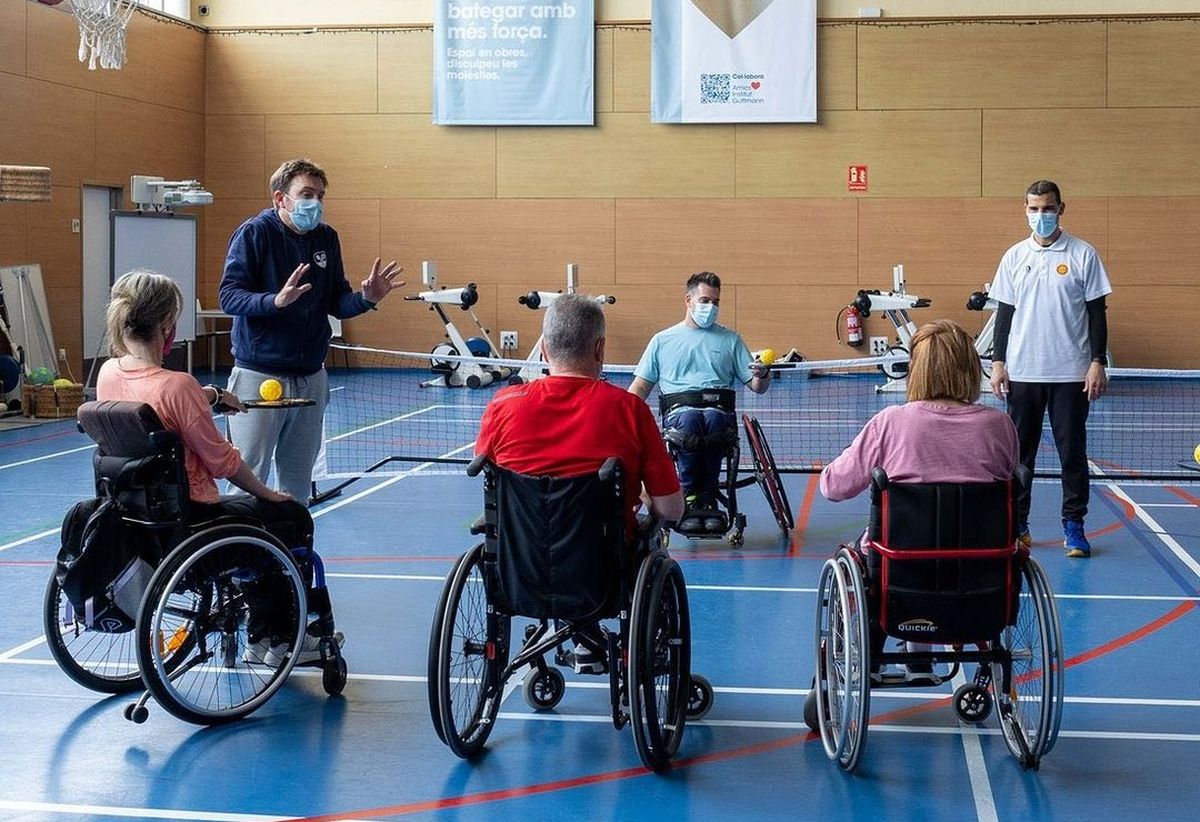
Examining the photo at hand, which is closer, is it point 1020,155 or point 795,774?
point 795,774

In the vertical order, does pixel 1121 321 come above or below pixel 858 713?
above

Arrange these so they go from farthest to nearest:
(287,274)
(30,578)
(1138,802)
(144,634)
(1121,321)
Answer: (1121,321), (30,578), (287,274), (144,634), (1138,802)

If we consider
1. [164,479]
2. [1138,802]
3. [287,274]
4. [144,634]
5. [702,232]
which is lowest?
[1138,802]

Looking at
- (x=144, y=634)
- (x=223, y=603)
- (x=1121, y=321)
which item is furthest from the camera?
(x=1121, y=321)

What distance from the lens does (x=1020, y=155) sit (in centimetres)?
1505

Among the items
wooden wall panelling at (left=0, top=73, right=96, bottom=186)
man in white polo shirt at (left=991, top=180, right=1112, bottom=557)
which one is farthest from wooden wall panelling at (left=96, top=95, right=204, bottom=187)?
man in white polo shirt at (left=991, top=180, right=1112, bottom=557)

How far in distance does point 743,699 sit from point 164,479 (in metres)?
1.66

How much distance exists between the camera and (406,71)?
15742 mm

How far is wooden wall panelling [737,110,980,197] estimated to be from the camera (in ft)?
49.7

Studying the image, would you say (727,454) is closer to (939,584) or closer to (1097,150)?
(939,584)

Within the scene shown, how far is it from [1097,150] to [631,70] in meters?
4.91

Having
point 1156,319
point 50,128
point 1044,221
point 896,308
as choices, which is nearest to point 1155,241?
point 1156,319

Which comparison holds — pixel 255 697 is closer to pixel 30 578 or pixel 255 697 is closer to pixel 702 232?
pixel 30 578

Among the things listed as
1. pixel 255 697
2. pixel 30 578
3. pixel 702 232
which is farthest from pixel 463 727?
pixel 702 232
